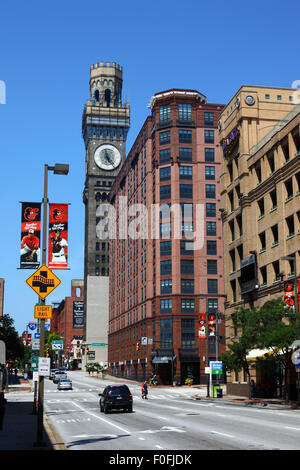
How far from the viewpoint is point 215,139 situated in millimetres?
102000

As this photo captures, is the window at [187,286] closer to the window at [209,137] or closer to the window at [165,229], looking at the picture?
the window at [165,229]

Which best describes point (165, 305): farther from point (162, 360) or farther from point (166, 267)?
point (162, 360)

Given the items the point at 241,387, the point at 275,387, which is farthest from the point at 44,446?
the point at 241,387

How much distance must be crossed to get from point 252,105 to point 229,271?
17881 millimetres

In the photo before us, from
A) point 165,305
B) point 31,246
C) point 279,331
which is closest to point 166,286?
point 165,305

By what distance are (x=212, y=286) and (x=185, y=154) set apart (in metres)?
22.8

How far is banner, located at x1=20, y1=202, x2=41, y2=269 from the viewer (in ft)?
67.9

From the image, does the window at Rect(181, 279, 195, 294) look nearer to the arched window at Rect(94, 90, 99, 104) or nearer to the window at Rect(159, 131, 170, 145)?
the window at Rect(159, 131, 170, 145)

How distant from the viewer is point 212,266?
98875 mm

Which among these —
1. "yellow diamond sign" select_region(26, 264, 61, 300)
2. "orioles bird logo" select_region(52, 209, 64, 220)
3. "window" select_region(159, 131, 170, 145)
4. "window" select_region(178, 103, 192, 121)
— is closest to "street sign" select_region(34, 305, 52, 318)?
"yellow diamond sign" select_region(26, 264, 61, 300)

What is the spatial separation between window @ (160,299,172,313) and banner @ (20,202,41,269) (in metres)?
77.3

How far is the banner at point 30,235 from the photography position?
67.9ft

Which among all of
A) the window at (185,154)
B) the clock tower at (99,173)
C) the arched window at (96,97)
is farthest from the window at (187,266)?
the arched window at (96,97)

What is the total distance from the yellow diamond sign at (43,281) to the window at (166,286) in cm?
7849
